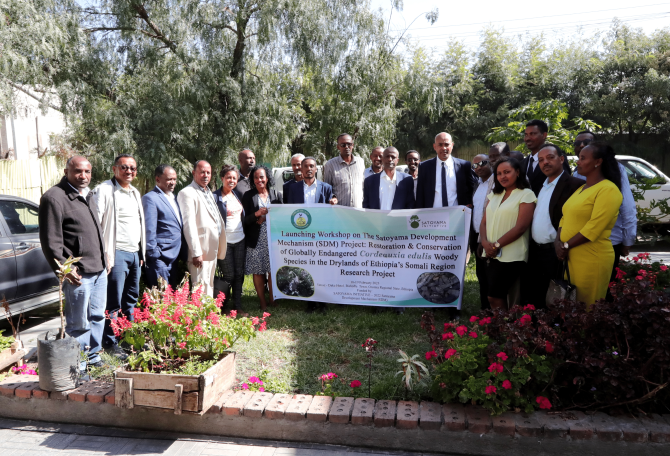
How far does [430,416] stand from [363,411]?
17.1 inches

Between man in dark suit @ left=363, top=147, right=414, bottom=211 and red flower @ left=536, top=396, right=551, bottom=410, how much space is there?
3.38 m

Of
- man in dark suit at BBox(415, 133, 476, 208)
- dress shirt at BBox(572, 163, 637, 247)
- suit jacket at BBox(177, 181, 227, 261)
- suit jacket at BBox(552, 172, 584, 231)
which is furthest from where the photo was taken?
man in dark suit at BBox(415, 133, 476, 208)

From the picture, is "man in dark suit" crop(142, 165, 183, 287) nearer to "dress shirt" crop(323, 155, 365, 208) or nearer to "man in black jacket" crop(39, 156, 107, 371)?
"man in black jacket" crop(39, 156, 107, 371)

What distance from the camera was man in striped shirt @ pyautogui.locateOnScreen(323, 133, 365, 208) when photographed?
6.77 metres

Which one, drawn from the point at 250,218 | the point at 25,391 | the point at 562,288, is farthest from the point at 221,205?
the point at 562,288

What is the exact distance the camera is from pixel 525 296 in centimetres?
478

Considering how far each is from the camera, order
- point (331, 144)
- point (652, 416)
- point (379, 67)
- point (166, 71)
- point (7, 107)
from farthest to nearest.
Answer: point (331, 144) → point (379, 67) → point (166, 71) → point (7, 107) → point (652, 416)

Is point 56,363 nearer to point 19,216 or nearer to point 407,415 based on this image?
point 407,415

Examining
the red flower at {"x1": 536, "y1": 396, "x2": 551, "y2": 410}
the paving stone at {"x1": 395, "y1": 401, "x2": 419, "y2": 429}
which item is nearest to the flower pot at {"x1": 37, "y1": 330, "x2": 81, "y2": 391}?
the paving stone at {"x1": 395, "y1": 401, "x2": 419, "y2": 429}

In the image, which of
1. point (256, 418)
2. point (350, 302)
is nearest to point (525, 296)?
point (350, 302)

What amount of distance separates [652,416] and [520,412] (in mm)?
819

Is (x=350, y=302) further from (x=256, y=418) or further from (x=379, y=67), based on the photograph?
(x=379, y=67)

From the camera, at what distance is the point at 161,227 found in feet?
16.8

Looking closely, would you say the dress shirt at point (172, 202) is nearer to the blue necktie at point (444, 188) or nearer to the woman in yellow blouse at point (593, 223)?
the blue necktie at point (444, 188)
